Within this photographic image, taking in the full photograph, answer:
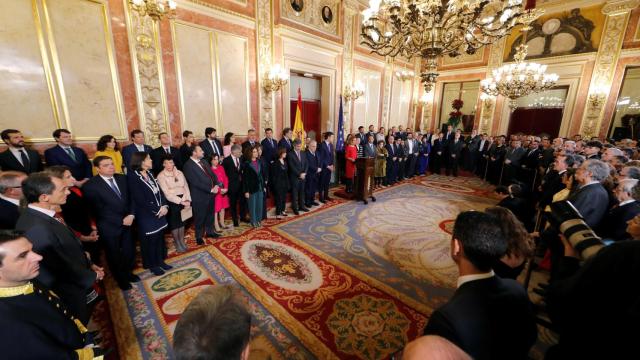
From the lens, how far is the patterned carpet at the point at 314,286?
8.13 feet

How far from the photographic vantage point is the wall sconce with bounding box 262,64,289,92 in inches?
271

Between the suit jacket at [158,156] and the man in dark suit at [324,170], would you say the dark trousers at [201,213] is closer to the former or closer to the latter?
the suit jacket at [158,156]

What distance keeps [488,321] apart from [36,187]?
303cm

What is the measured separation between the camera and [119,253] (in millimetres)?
3127

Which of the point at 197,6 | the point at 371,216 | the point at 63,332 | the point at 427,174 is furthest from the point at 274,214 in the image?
the point at 427,174

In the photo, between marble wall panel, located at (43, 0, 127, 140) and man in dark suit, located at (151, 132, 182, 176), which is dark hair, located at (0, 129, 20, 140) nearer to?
marble wall panel, located at (43, 0, 127, 140)

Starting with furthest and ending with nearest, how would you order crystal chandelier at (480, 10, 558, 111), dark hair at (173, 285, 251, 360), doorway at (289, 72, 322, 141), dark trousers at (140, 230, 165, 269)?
doorway at (289, 72, 322, 141), crystal chandelier at (480, 10, 558, 111), dark trousers at (140, 230, 165, 269), dark hair at (173, 285, 251, 360)

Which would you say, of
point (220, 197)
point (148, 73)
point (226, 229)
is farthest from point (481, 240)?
point (148, 73)

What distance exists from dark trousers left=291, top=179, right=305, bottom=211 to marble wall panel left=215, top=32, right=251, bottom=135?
232 centimetres

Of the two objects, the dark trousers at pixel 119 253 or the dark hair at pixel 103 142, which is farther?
the dark hair at pixel 103 142

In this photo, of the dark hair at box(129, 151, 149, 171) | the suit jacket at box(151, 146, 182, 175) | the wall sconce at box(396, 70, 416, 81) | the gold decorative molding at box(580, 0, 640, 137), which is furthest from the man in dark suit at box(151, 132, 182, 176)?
the gold decorative molding at box(580, 0, 640, 137)

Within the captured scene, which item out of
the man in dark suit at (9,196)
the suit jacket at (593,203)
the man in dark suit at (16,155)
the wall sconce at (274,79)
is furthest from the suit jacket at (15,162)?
the suit jacket at (593,203)

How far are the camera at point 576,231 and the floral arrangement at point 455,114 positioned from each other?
11526mm

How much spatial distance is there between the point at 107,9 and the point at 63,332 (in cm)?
572
